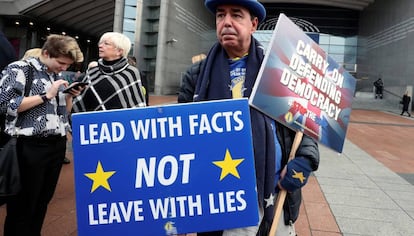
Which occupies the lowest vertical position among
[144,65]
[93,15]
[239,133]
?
[239,133]

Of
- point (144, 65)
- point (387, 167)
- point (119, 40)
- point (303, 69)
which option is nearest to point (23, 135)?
point (119, 40)

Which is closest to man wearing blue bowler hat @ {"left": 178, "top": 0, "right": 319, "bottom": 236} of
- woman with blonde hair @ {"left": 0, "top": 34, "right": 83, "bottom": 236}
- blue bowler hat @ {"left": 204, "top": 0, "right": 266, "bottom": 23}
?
blue bowler hat @ {"left": 204, "top": 0, "right": 266, "bottom": 23}

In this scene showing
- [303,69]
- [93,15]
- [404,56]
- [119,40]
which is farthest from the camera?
[93,15]

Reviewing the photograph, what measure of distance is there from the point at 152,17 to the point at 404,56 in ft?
70.2

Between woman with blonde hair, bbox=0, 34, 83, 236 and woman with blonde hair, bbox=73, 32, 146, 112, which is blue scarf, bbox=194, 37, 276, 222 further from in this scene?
woman with blonde hair, bbox=73, 32, 146, 112

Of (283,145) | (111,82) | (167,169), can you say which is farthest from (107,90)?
(283,145)

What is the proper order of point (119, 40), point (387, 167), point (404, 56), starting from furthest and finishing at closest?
→ point (404, 56) → point (387, 167) → point (119, 40)

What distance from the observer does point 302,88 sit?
1.67 m

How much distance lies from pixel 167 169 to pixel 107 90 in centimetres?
156

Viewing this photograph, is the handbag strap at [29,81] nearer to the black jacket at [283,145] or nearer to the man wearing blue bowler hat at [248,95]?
the black jacket at [283,145]

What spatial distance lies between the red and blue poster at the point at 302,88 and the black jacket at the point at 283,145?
75 mm

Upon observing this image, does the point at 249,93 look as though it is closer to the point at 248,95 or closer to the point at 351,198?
the point at 248,95

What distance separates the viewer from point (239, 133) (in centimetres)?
144

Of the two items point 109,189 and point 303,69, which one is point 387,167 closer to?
point 303,69
